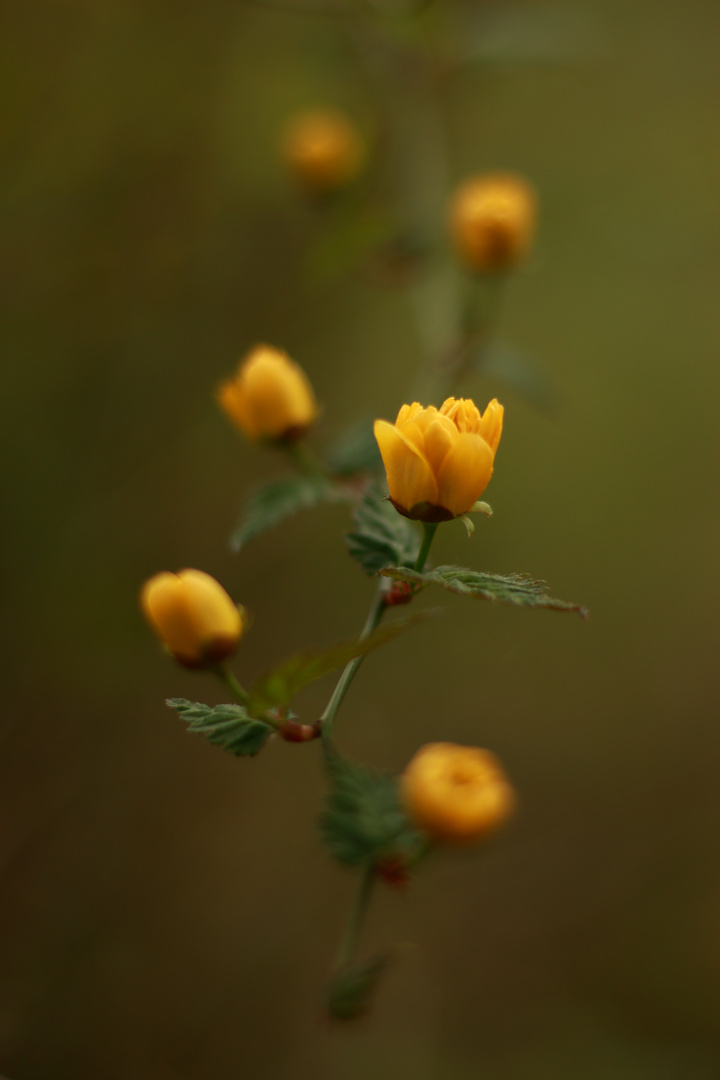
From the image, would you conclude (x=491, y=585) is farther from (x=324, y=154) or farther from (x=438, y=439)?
(x=324, y=154)

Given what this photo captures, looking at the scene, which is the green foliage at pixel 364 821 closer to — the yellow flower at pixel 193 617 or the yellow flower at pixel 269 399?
the yellow flower at pixel 193 617

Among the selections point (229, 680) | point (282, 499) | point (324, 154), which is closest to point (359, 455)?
point (282, 499)

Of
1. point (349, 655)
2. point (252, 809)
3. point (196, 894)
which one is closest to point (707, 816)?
point (252, 809)

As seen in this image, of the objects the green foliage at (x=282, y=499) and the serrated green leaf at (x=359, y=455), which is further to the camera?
the serrated green leaf at (x=359, y=455)

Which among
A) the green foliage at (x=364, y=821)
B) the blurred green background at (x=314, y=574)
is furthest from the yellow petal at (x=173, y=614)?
the blurred green background at (x=314, y=574)

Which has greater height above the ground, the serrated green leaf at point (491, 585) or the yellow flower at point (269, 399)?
the yellow flower at point (269, 399)

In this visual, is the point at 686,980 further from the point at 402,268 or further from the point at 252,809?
the point at 402,268
